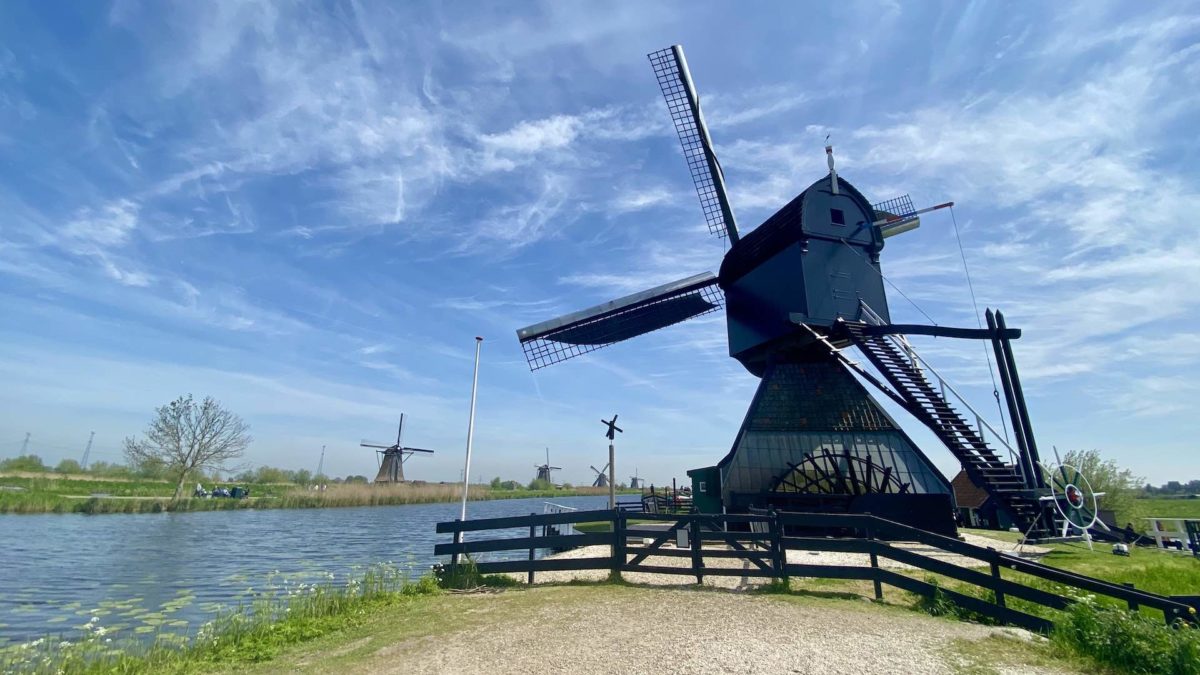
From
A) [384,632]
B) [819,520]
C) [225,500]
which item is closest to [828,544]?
[819,520]

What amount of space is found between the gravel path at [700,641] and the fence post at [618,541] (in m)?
1.52

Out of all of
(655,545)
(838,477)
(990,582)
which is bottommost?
(990,582)

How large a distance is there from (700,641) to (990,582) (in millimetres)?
4512

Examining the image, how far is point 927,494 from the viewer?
634 inches

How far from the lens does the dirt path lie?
18.1 ft

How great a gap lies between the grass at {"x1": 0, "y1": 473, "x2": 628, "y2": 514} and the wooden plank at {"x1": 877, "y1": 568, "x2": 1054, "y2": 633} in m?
42.5

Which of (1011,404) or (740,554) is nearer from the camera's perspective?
(740,554)

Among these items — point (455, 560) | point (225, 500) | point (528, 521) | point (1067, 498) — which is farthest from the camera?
point (225, 500)

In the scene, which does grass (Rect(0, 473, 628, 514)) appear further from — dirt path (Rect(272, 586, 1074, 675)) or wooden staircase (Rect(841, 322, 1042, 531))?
wooden staircase (Rect(841, 322, 1042, 531))

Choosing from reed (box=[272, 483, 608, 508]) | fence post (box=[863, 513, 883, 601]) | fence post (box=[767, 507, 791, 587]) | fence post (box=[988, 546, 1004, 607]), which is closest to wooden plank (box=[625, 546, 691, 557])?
fence post (box=[767, 507, 791, 587])

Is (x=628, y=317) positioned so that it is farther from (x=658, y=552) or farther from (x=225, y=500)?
(x=225, y=500)

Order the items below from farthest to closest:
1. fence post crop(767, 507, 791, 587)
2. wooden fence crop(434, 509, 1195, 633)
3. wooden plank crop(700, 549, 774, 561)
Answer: fence post crop(767, 507, 791, 587)
wooden plank crop(700, 549, 774, 561)
wooden fence crop(434, 509, 1195, 633)

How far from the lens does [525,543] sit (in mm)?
10188

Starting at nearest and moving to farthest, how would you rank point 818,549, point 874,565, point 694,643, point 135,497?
1. point 694,643
2. point 874,565
3. point 818,549
4. point 135,497
